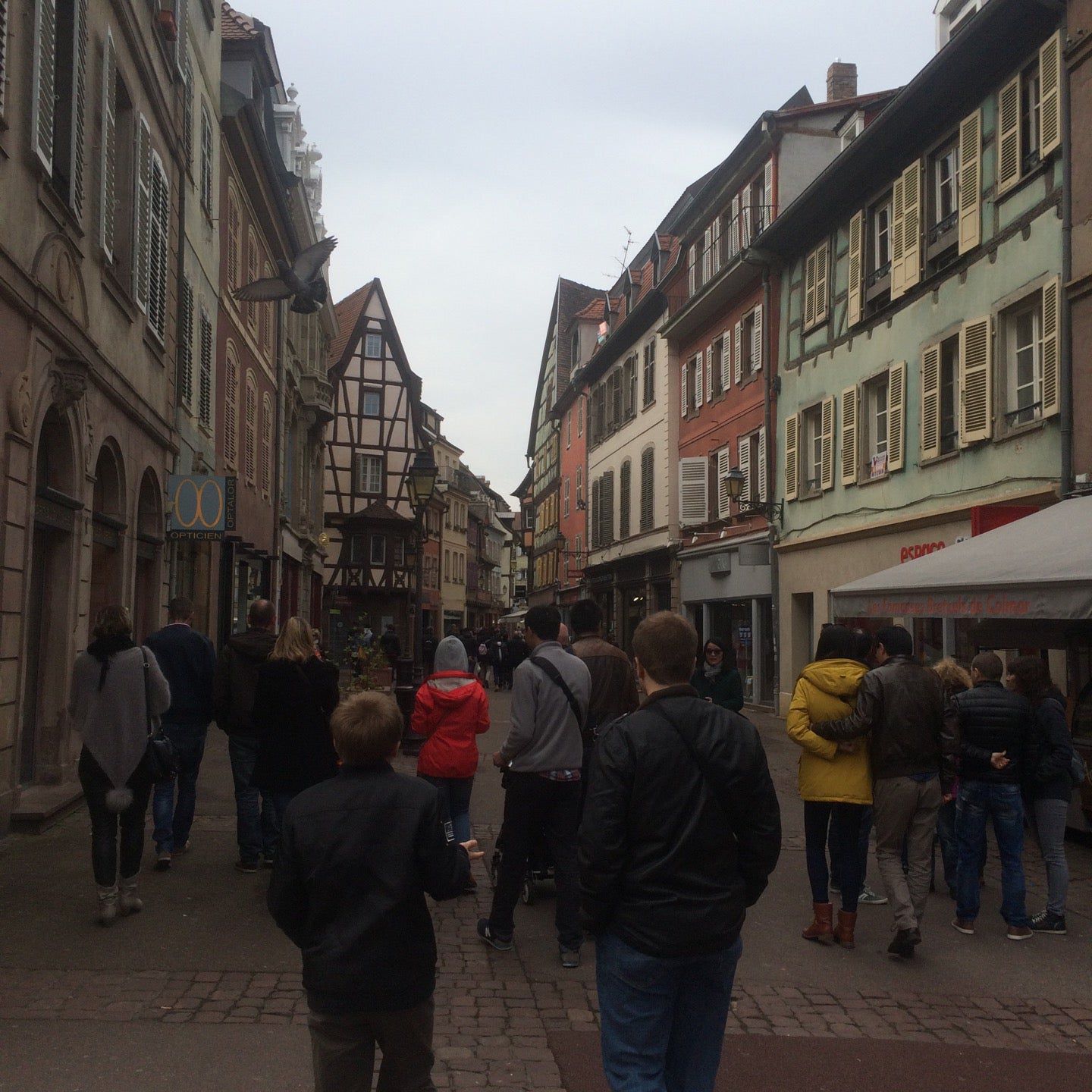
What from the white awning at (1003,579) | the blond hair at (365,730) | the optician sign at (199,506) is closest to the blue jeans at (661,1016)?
the blond hair at (365,730)

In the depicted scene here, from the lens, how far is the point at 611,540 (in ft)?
131

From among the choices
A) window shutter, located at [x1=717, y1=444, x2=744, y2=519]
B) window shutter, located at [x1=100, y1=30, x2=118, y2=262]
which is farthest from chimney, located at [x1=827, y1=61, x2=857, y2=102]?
window shutter, located at [x1=100, y1=30, x2=118, y2=262]

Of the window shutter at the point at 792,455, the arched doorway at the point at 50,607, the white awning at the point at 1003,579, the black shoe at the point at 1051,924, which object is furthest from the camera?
the window shutter at the point at 792,455

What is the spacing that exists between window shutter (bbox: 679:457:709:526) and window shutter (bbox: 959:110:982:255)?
42.9 feet

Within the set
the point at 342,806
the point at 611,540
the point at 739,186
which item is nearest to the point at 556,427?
the point at 611,540

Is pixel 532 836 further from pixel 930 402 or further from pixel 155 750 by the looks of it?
pixel 930 402

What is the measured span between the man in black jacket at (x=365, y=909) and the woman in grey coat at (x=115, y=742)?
3603mm

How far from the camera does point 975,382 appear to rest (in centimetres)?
1608

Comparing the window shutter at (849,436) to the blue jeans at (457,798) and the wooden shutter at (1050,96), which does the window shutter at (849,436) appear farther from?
the blue jeans at (457,798)

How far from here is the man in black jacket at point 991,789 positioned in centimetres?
705

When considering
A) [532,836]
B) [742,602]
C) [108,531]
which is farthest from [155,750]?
[742,602]

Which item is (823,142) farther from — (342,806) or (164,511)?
(342,806)

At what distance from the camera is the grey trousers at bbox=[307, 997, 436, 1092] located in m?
3.32

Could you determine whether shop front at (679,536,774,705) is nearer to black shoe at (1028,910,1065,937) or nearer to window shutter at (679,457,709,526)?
window shutter at (679,457,709,526)
